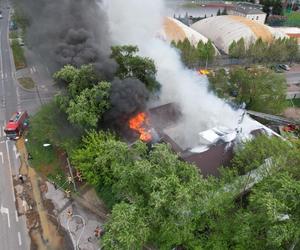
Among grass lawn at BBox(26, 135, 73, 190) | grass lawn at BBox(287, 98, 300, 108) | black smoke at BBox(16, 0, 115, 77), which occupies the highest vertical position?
black smoke at BBox(16, 0, 115, 77)

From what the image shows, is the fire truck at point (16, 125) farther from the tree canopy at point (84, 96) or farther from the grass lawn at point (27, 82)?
the grass lawn at point (27, 82)

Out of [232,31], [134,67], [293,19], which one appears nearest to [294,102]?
[232,31]

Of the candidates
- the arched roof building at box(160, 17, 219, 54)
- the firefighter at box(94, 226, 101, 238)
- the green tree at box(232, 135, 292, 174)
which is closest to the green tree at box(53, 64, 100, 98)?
the firefighter at box(94, 226, 101, 238)

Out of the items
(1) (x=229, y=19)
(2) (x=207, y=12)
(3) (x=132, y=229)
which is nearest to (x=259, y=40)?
(1) (x=229, y=19)

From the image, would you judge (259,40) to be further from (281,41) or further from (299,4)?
(299,4)

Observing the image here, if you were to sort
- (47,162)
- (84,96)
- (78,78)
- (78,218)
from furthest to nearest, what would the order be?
(47,162)
(78,78)
(84,96)
(78,218)

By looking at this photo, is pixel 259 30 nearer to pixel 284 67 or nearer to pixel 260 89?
pixel 284 67

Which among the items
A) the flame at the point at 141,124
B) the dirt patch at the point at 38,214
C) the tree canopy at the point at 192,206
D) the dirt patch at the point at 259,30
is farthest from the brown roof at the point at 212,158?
the dirt patch at the point at 259,30

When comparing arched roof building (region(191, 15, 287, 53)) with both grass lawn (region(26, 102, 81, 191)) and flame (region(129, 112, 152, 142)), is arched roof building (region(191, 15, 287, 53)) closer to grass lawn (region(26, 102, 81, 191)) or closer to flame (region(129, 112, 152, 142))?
→ flame (region(129, 112, 152, 142))
